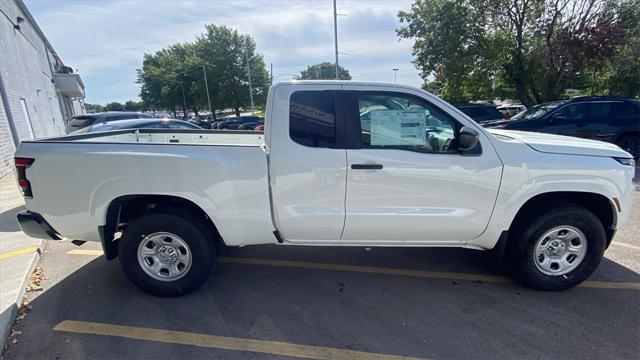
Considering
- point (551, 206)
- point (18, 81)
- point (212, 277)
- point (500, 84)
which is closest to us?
point (551, 206)

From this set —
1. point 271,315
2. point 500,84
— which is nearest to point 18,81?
point 271,315

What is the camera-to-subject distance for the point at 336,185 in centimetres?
287

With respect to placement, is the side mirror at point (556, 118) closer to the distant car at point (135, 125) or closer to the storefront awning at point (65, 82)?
the distant car at point (135, 125)

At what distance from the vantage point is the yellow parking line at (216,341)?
2412 millimetres

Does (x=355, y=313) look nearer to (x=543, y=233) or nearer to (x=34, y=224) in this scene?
(x=543, y=233)

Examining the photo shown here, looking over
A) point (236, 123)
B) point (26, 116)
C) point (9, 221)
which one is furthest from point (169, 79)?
point (9, 221)

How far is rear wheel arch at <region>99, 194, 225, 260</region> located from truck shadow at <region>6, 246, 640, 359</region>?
553mm

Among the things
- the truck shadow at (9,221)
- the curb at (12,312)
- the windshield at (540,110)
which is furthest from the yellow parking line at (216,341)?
the windshield at (540,110)

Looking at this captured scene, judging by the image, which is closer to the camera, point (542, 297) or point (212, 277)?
point (542, 297)

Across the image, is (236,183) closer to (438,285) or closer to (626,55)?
(438,285)

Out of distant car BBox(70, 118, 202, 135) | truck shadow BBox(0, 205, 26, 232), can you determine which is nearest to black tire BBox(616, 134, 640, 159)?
distant car BBox(70, 118, 202, 135)

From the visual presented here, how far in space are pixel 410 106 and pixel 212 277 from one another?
2.67 m

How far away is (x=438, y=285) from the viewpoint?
3.30 m

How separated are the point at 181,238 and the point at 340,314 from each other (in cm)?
159
